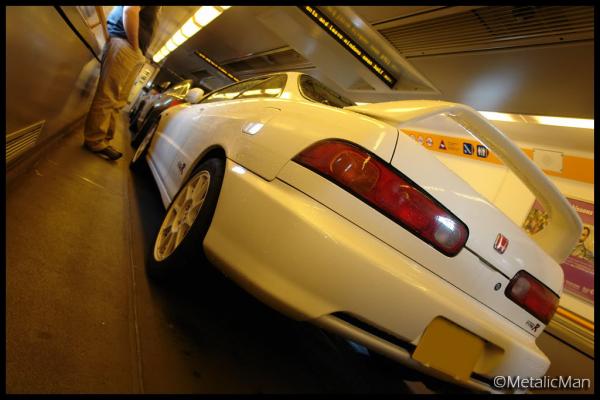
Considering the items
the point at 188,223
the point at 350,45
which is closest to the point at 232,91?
the point at 188,223

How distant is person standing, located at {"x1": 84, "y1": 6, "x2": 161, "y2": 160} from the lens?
3525 mm

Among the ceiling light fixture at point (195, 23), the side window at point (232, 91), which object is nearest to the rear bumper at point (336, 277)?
the side window at point (232, 91)

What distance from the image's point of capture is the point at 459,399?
4.94ft

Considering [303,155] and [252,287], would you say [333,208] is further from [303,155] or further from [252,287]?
[252,287]

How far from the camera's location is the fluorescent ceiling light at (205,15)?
269 inches

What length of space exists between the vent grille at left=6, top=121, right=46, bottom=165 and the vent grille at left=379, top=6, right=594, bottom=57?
388 centimetres

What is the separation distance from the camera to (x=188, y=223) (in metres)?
1.54

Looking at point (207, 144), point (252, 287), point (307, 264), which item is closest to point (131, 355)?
point (252, 287)

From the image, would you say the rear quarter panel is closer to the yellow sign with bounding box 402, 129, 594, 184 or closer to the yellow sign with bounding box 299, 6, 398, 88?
the yellow sign with bounding box 402, 129, 594, 184

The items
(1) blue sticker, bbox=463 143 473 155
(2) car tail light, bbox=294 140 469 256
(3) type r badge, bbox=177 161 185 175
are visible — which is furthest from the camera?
(1) blue sticker, bbox=463 143 473 155

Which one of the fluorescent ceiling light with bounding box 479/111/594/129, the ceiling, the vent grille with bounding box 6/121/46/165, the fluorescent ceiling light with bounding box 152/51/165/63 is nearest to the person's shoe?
the vent grille with bounding box 6/121/46/165

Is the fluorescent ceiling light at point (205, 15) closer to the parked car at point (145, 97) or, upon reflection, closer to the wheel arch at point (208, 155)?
the parked car at point (145, 97)

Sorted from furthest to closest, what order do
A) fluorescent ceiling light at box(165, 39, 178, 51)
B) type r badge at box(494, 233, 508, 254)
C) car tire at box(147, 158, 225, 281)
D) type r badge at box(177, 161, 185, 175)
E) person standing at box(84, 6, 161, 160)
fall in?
fluorescent ceiling light at box(165, 39, 178, 51) < person standing at box(84, 6, 161, 160) < type r badge at box(177, 161, 185, 175) < car tire at box(147, 158, 225, 281) < type r badge at box(494, 233, 508, 254)

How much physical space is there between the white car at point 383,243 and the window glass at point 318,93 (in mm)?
577
